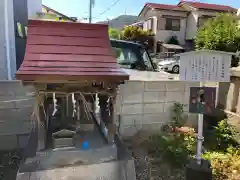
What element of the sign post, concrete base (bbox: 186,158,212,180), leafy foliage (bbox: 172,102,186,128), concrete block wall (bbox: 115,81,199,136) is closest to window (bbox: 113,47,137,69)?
concrete block wall (bbox: 115,81,199,136)

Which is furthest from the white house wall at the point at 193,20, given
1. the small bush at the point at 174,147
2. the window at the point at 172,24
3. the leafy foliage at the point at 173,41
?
the small bush at the point at 174,147

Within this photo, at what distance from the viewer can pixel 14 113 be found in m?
3.71

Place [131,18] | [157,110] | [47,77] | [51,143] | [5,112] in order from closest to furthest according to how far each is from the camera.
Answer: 1. [47,77]
2. [51,143]
3. [5,112]
4. [157,110]
5. [131,18]

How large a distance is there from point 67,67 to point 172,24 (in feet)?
82.2

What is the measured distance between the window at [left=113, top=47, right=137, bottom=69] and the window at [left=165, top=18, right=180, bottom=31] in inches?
825

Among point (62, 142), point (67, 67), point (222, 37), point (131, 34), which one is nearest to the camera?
point (67, 67)

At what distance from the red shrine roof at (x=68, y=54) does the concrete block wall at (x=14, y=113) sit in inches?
54.0

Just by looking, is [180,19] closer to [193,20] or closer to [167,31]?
[193,20]

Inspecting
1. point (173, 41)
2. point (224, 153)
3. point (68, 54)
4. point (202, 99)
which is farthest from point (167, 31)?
point (68, 54)

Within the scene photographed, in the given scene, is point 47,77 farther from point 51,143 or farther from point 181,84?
point 181,84

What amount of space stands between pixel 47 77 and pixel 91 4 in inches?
536

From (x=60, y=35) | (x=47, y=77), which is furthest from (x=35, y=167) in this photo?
(x=60, y=35)

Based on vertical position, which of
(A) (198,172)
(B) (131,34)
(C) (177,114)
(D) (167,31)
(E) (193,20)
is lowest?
(A) (198,172)

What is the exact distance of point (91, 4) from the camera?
47.8ft
